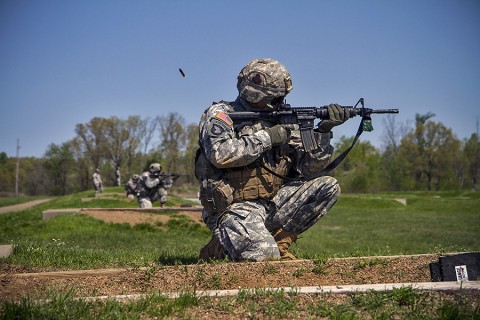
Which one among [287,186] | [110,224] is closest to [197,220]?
[110,224]

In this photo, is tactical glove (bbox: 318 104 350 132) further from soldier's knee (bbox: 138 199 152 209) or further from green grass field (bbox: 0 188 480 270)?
soldier's knee (bbox: 138 199 152 209)

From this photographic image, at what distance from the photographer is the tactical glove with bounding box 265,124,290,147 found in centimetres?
611

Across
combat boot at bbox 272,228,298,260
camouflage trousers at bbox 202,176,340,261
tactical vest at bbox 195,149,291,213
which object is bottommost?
combat boot at bbox 272,228,298,260

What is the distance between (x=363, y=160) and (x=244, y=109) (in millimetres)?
57799

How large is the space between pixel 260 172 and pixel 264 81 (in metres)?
1.01

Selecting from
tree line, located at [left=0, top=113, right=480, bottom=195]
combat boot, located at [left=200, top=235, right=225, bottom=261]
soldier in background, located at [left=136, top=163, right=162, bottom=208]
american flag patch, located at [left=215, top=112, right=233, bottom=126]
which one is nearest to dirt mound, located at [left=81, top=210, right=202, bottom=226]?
soldier in background, located at [left=136, top=163, right=162, bottom=208]

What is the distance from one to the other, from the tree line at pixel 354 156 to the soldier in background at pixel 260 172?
51.9 meters

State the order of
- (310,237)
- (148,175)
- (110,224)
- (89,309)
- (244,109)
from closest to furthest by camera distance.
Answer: (89,309), (244,109), (110,224), (310,237), (148,175)

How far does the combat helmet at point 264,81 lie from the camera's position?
629 centimetres

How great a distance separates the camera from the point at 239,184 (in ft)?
20.4

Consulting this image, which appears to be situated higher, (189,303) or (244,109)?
(244,109)

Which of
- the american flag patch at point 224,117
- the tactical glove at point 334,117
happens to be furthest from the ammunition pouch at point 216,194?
the tactical glove at point 334,117

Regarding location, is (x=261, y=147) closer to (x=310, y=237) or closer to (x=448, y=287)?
(x=448, y=287)

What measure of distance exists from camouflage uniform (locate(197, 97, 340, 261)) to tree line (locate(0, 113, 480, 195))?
5184cm
